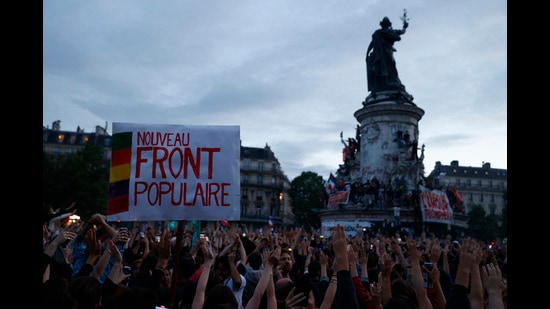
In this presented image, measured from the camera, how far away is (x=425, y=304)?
440 cm

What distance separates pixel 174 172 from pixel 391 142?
39.0 metres

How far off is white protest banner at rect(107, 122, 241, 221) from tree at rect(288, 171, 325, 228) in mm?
77934

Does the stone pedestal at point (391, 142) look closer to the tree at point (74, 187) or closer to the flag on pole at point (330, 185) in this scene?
the flag on pole at point (330, 185)

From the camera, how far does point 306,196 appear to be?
3514 inches

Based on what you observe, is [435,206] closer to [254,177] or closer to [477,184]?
[254,177]

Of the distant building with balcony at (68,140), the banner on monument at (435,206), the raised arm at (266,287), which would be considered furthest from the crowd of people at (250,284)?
the distant building with balcony at (68,140)

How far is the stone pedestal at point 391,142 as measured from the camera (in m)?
42.2

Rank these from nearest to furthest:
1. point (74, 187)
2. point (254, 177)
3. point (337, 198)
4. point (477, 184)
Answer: point (337, 198)
point (74, 187)
point (254, 177)
point (477, 184)

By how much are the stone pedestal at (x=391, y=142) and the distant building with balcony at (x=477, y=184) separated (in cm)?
6046

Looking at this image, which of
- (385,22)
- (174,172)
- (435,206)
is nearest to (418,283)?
(174,172)

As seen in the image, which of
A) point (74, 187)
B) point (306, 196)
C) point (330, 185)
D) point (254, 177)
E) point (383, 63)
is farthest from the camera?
point (254, 177)

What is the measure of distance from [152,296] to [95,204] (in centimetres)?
5022
